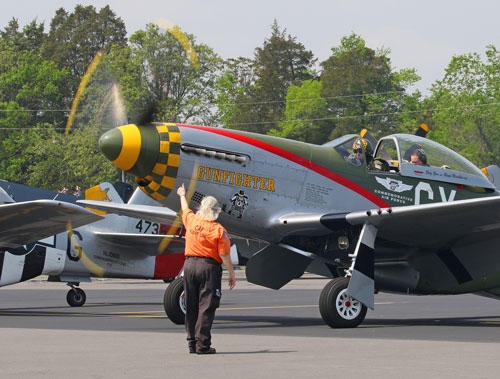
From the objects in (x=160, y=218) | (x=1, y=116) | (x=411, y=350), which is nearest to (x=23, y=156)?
(x=1, y=116)

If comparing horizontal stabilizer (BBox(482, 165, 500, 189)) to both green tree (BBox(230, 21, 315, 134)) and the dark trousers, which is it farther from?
green tree (BBox(230, 21, 315, 134))

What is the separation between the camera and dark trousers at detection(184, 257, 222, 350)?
378 inches

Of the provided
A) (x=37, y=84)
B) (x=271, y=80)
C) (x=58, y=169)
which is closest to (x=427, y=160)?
(x=37, y=84)

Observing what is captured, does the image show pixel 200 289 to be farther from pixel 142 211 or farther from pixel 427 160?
pixel 427 160

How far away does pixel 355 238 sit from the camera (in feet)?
44.9

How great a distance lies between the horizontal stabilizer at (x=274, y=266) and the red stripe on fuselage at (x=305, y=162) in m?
1.45

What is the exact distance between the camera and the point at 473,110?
6988cm

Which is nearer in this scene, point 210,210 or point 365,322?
point 210,210

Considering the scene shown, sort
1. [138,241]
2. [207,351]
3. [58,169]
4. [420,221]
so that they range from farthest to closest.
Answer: [58,169] → [138,241] → [420,221] → [207,351]

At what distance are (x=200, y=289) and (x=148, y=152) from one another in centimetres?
318

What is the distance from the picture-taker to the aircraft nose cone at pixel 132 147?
12359mm

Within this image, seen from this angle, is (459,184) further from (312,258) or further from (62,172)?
(62,172)

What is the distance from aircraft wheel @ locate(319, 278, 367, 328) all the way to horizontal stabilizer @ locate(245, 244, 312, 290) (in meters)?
1.68

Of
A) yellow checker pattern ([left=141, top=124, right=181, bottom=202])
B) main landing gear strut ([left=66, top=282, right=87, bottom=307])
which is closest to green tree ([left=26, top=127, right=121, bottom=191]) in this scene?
main landing gear strut ([left=66, top=282, right=87, bottom=307])
